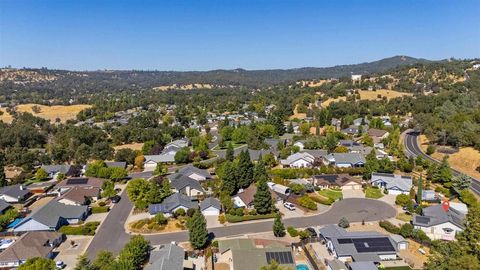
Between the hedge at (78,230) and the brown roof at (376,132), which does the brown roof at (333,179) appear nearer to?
the hedge at (78,230)

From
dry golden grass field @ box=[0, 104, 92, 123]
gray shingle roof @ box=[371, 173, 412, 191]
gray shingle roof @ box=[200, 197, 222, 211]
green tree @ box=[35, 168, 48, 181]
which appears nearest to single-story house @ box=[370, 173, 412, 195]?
gray shingle roof @ box=[371, 173, 412, 191]

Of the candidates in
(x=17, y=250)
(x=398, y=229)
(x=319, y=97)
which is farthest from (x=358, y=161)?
(x=319, y=97)

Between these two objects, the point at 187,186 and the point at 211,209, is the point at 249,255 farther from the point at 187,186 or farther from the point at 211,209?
the point at 187,186

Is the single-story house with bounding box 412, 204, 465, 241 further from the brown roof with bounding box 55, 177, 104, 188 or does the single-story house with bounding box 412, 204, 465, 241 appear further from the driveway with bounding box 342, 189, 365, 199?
the brown roof with bounding box 55, 177, 104, 188

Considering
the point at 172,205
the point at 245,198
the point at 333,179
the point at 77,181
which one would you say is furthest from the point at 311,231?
the point at 77,181

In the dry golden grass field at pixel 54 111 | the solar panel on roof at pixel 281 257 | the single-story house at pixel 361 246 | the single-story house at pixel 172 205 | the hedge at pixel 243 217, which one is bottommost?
the dry golden grass field at pixel 54 111

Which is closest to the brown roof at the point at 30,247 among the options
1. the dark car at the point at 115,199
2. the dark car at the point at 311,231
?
the dark car at the point at 115,199

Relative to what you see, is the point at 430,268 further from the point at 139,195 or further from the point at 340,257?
the point at 139,195
